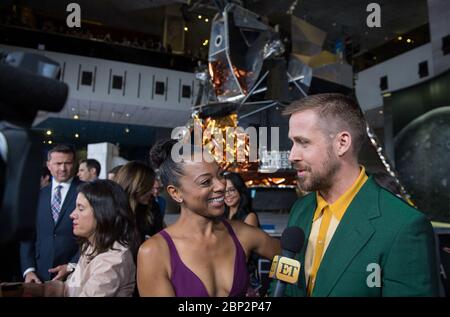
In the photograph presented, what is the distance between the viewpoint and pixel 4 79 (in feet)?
1.19

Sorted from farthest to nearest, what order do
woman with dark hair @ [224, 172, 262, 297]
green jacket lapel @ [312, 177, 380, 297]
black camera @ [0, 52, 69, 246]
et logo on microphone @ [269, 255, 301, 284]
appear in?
woman with dark hair @ [224, 172, 262, 297] < green jacket lapel @ [312, 177, 380, 297] < et logo on microphone @ [269, 255, 301, 284] < black camera @ [0, 52, 69, 246]

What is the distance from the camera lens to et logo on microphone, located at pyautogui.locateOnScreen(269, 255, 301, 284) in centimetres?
66

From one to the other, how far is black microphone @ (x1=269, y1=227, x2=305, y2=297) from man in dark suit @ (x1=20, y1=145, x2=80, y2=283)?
4.10ft

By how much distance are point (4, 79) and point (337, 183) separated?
0.82 m

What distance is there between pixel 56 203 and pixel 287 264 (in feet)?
5.07

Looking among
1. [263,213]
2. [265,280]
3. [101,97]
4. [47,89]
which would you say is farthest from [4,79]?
[263,213]

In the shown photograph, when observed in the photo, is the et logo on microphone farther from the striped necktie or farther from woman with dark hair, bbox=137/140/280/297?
the striped necktie

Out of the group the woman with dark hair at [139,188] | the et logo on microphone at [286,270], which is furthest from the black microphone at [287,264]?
the woman with dark hair at [139,188]

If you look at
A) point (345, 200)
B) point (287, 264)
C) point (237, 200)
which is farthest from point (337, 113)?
point (237, 200)

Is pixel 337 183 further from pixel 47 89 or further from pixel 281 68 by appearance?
pixel 281 68

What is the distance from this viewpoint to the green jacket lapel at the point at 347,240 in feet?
2.60

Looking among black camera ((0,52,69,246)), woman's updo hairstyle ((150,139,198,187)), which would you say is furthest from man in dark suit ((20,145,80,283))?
black camera ((0,52,69,246))

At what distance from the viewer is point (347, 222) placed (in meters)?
0.84

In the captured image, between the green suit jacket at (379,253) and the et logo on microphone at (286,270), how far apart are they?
6.7 inches
